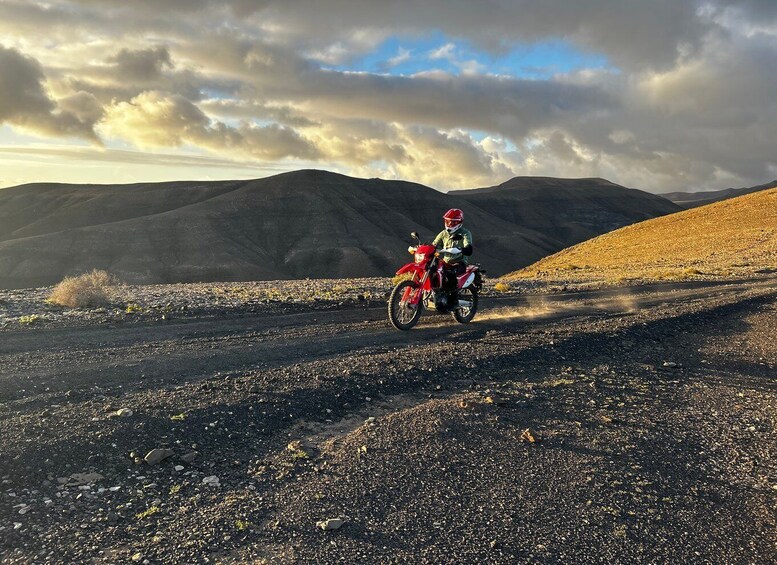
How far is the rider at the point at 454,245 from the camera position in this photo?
1110 centimetres

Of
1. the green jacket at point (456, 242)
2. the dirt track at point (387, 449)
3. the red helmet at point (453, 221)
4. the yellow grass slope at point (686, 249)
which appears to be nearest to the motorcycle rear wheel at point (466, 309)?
the green jacket at point (456, 242)

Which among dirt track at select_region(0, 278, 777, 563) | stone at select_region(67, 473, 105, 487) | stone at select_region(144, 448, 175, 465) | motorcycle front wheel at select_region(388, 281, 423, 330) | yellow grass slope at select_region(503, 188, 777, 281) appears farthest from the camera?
yellow grass slope at select_region(503, 188, 777, 281)

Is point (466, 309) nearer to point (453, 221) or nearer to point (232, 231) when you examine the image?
point (453, 221)

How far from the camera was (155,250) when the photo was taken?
114m

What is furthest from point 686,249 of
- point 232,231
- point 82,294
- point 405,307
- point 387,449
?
point 232,231

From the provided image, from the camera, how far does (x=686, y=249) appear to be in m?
41.4

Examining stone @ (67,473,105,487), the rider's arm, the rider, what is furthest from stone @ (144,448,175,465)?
the rider's arm

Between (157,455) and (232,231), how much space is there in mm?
134337

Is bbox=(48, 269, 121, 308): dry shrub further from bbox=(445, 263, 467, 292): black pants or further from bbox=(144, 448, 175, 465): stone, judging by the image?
bbox=(144, 448, 175, 465): stone

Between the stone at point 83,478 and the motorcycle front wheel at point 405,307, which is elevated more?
the motorcycle front wheel at point 405,307

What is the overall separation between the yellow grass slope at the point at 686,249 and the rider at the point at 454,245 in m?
14.0

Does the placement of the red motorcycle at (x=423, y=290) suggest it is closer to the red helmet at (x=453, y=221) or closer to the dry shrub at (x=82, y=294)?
the red helmet at (x=453, y=221)

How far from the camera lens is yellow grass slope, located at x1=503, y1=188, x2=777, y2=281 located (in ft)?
88.2

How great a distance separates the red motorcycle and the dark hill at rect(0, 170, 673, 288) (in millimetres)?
98014
